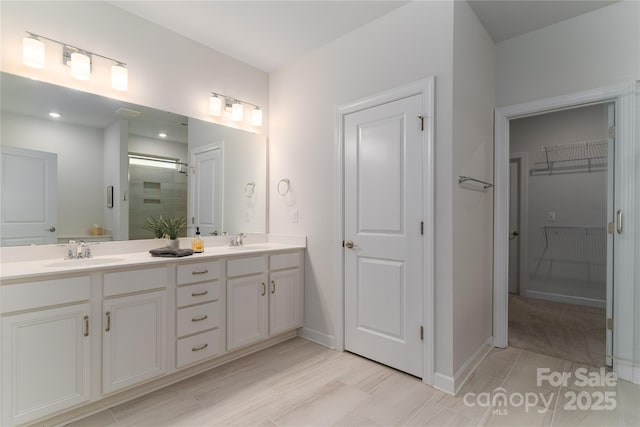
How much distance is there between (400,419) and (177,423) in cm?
128

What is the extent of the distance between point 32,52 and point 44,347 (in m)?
1.78

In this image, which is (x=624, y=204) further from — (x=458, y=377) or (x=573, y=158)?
(x=573, y=158)

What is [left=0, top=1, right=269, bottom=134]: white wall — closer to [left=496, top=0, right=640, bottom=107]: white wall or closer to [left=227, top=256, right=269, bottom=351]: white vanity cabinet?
[left=227, top=256, right=269, bottom=351]: white vanity cabinet

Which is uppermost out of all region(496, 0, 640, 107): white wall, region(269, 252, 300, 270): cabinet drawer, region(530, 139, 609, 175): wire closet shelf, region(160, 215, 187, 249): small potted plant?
region(496, 0, 640, 107): white wall

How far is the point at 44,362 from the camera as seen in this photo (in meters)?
1.61

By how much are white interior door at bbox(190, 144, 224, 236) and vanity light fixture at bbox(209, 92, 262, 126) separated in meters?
0.34

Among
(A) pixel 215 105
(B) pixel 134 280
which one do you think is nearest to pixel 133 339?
(B) pixel 134 280

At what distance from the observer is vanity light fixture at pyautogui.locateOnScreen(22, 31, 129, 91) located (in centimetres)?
192

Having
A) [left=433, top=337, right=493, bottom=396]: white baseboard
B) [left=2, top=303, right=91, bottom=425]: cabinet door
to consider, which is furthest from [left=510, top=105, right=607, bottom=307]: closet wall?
[left=2, top=303, right=91, bottom=425]: cabinet door

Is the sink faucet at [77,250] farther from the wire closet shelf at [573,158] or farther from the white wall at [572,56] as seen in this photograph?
the wire closet shelf at [573,158]

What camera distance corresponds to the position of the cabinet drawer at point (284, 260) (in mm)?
2762

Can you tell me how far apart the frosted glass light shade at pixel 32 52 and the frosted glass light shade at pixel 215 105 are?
119 centimetres

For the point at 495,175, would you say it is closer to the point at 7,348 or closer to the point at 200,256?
the point at 200,256

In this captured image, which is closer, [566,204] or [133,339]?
[133,339]
